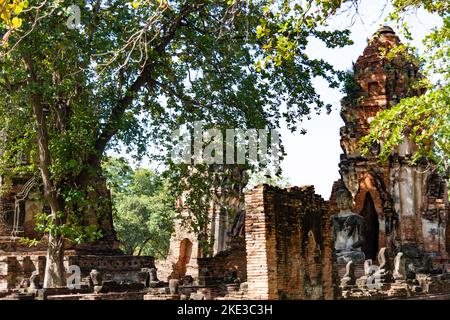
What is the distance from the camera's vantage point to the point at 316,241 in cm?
1016

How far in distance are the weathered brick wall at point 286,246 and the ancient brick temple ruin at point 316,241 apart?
0.05 ft

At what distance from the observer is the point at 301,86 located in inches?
586

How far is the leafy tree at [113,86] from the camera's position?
1270cm

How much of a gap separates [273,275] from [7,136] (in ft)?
29.0

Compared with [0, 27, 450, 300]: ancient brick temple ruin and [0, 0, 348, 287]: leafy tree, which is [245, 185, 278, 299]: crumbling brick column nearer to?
[0, 27, 450, 300]: ancient brick temple ruin

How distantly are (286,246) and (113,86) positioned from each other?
19.5ft

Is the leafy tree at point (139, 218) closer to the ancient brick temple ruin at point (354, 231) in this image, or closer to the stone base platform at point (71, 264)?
the ancient brick temple ruin at point (354, 231)

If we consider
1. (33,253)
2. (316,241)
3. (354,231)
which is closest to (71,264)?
(33,253)

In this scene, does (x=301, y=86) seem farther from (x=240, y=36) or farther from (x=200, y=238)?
(x=200, y=238)

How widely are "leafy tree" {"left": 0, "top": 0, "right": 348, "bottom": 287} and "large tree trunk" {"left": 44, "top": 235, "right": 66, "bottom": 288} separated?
22mm

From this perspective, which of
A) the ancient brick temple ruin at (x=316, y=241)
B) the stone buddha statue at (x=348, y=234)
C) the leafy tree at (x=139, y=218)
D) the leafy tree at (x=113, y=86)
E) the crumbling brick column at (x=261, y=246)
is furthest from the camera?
the leafy tree at (x=139, y=218)

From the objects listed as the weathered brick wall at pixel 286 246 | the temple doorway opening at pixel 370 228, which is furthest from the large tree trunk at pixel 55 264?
the temple doorway opening at pixel 370 228

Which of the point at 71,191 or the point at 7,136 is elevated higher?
the point at 7,136
